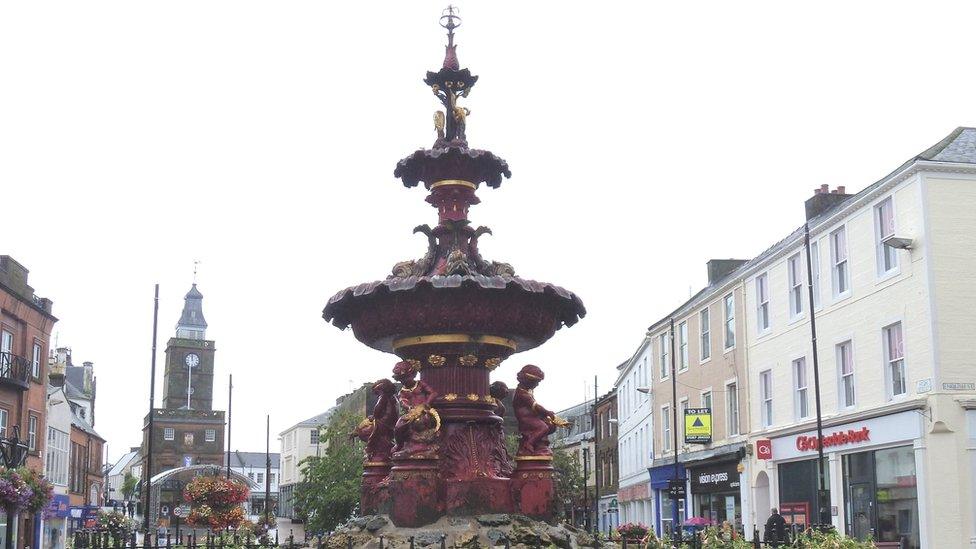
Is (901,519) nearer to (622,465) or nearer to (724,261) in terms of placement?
(724,261)

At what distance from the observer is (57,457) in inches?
2012

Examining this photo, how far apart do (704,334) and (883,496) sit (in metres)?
14.7

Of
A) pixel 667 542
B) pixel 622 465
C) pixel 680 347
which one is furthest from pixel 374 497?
pixel 622 465

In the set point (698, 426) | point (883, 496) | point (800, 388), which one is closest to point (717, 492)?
point (698, 426)

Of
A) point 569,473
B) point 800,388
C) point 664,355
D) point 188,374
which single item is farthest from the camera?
point 188,374

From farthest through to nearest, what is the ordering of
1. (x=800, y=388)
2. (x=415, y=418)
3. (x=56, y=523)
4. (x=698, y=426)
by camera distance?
(x=56, y=523) → (x=698, y=426) → (x=800, y=388) → (x=415, y=418)

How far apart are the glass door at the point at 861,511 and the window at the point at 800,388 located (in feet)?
11.4

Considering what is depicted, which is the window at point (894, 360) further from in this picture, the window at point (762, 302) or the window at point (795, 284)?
the window at point (762, 302)

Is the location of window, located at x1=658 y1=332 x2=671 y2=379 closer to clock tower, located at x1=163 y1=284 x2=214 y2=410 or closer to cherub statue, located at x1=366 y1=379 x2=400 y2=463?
cherub statue, located at x1=366 y1=379 x2=400 y2=463

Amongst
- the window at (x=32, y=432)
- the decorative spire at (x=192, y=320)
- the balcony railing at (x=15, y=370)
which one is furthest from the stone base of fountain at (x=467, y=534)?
the decorative spire at (x=192, y=320)

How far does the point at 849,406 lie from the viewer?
29594 millimetres

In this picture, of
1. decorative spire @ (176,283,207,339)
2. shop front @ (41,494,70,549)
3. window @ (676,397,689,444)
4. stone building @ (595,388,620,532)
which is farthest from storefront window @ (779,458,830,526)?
decorative spire @ (176,283,207,339)

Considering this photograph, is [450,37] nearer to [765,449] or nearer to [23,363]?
[765,449]

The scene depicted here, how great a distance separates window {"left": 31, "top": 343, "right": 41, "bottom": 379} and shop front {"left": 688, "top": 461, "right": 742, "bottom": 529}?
90.4ft
